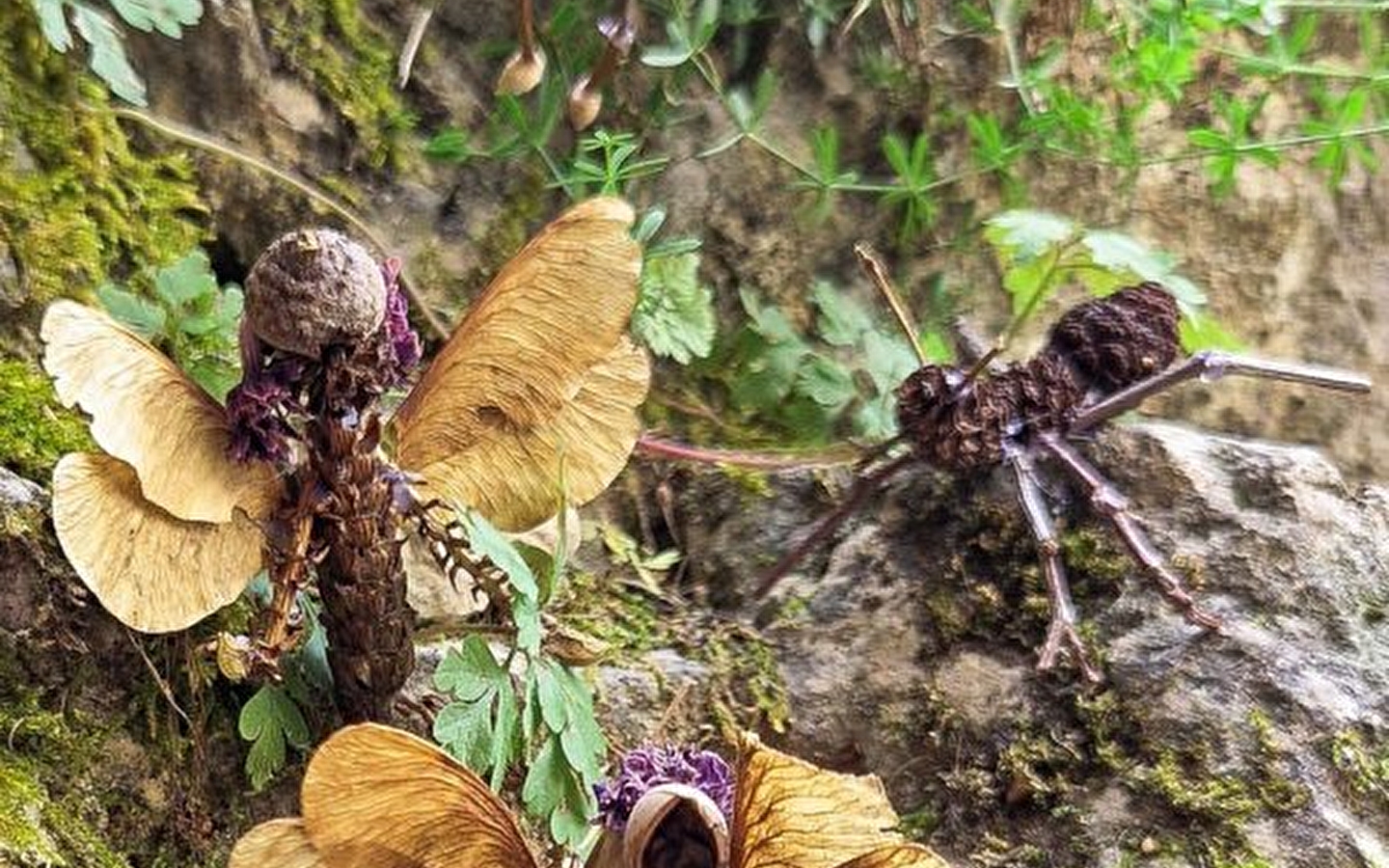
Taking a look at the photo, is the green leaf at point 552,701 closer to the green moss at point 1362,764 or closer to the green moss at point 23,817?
the green moss at point 23,817

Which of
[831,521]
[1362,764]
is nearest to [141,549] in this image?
[831,521]

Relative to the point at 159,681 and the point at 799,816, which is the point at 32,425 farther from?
the point at 799,816

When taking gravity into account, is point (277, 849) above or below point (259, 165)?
below

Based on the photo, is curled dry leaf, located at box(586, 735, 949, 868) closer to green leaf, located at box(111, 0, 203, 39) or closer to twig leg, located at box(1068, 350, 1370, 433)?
twig leg, located at box(1068, 350, 1370, 433)

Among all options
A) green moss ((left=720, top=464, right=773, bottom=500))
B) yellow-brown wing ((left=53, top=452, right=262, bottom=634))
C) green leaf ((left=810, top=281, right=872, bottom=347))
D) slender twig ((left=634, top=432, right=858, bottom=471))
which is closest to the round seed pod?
yellow-brown wing ((left=53, top=452, right=262, bottom=634))

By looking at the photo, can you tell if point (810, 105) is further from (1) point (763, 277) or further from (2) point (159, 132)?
(2) point (159, 132)

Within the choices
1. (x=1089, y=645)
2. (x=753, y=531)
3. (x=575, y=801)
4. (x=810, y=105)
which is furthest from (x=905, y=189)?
(x=575, y=801)
